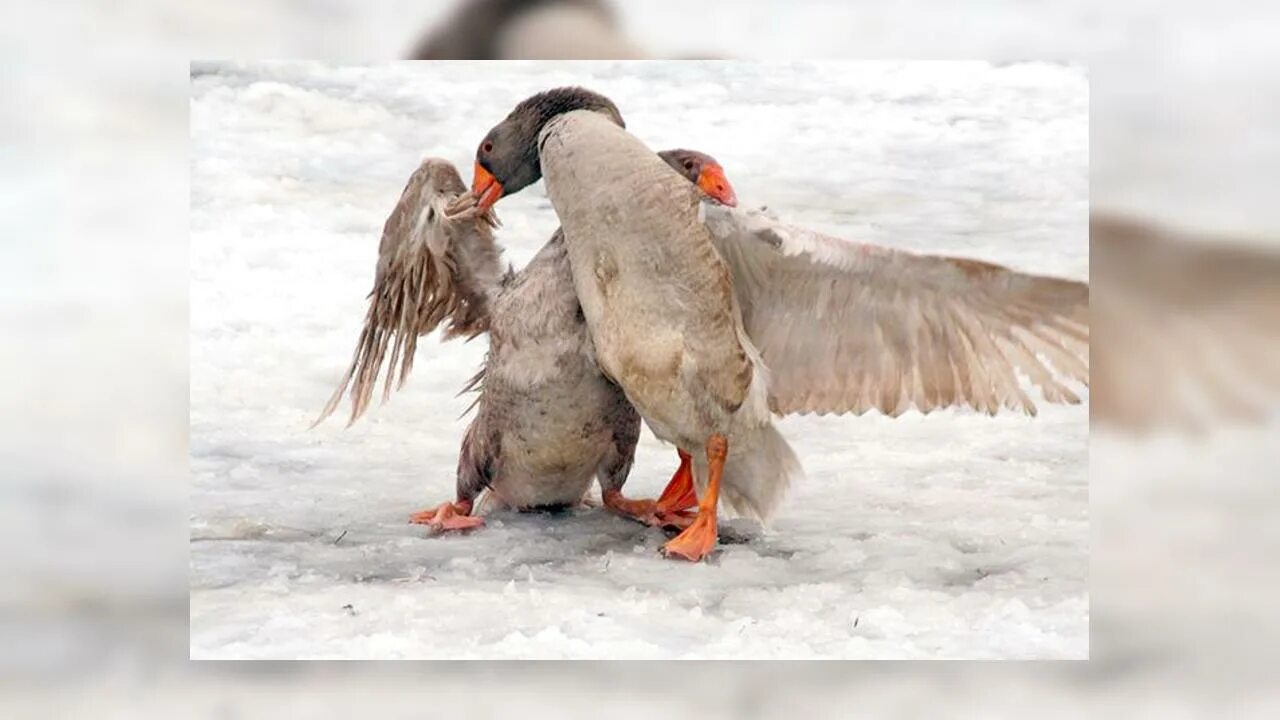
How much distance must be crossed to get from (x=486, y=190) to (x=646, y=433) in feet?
1.39

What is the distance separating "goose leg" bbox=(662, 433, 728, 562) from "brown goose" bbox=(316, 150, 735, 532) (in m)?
0.07

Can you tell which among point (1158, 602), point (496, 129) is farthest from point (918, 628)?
point (496, 129)

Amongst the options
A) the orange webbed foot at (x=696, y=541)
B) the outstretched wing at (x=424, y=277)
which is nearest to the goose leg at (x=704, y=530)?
the orange webbed foot at (x=696, y=541)

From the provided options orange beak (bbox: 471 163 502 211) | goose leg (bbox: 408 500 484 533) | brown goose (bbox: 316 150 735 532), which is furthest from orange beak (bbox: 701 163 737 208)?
goose leg (bbox: 408 500 484 533)

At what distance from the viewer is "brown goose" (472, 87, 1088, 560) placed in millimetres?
1821

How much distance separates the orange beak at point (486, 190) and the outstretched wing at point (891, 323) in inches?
12.3

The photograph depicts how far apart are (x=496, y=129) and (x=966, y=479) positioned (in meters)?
0.86

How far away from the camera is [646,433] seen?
6.48 feet

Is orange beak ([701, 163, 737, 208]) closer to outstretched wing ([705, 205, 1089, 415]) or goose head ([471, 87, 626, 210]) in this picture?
outstretched wing ([705, 205, 1089, 415])

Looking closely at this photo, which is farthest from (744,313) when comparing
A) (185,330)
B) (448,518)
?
(185,330)

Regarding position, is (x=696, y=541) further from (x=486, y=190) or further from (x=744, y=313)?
(x=486, y=190)

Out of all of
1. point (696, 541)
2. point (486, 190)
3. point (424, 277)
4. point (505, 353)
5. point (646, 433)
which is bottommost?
point (696, 541)

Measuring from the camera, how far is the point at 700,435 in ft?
6.12

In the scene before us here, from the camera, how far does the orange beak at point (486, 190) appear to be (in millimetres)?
1921
